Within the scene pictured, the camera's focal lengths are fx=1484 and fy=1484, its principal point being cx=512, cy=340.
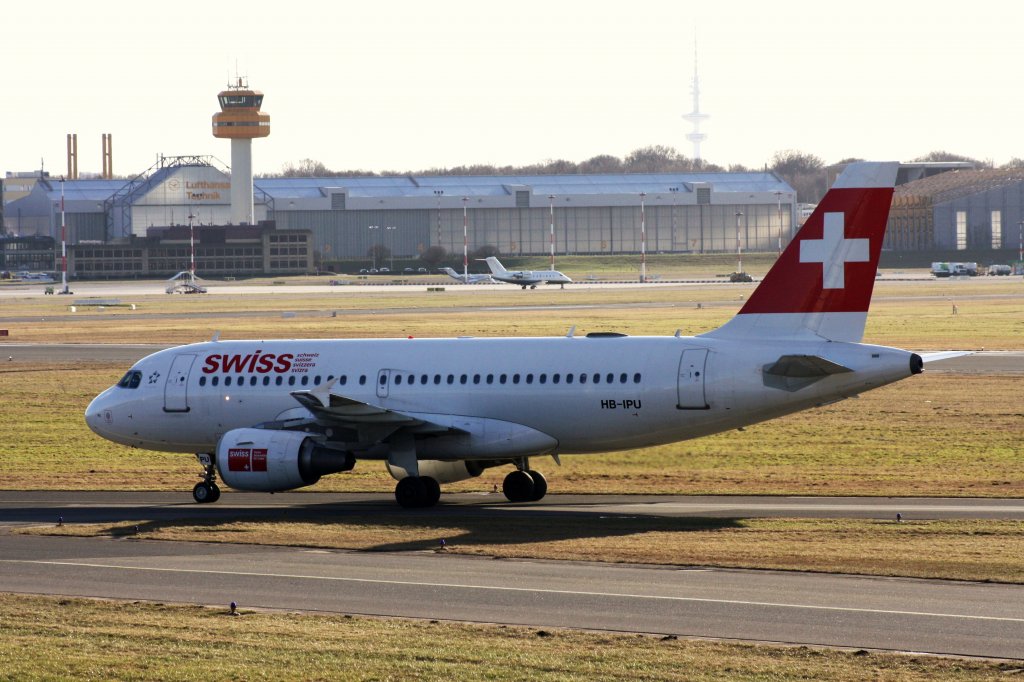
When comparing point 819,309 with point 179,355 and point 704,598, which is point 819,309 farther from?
point 179,355

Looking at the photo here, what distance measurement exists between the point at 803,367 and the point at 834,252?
2.98 metres

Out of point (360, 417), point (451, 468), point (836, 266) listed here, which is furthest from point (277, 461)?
point (836, 266)

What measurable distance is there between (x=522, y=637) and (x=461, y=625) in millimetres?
1208

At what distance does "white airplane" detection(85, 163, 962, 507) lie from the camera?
3177 cm

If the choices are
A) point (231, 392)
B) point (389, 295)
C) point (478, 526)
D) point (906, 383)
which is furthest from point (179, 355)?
point (389, 295)

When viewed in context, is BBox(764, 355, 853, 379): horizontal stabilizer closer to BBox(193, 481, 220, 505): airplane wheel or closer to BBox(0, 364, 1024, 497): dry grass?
BBox(0, 364, 1024, 497): dry grass

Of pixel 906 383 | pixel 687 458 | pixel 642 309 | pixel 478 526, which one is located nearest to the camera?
pixel 478 526

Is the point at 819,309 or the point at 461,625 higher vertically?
the point at 819,309

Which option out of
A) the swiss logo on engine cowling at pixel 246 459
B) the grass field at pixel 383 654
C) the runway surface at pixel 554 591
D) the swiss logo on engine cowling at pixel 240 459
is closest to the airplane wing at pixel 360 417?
the swiss logo on engine cowling at pixel 246 459

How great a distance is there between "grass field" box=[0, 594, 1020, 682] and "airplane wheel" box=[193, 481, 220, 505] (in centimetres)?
1477

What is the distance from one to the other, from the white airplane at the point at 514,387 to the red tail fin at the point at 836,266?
31mm

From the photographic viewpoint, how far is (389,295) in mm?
153250

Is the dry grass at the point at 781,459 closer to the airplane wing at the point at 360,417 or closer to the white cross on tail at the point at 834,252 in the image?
the airplane wing at the point at 360,417

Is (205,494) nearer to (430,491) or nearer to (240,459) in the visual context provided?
(240,459)
